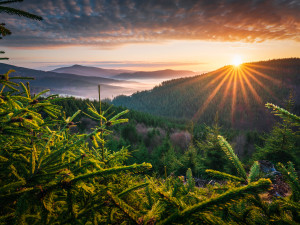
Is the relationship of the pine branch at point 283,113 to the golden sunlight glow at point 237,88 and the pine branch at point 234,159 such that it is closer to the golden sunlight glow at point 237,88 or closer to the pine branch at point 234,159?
the pine branch at point 234,159

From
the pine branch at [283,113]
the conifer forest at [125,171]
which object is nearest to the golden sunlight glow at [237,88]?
the conifer forest at [125,171]

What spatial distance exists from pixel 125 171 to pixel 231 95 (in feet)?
447

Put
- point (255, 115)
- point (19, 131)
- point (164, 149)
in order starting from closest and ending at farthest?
A: point (19, 131) → point (164, 149) → point (255, 115)

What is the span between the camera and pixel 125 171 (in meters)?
1.08

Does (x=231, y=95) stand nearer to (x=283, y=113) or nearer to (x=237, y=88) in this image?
(x=237, y=88)

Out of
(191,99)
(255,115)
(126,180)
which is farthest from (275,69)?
(126,180)

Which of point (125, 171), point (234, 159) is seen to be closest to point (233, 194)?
point (234, 159)

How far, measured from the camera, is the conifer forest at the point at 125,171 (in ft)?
2.66

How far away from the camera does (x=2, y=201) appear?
80 centimetres

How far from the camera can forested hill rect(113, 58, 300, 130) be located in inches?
3844

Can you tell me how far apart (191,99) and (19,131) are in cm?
12874

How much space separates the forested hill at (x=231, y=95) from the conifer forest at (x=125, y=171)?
189 ft

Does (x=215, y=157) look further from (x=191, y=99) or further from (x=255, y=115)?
(x=191, y=99)

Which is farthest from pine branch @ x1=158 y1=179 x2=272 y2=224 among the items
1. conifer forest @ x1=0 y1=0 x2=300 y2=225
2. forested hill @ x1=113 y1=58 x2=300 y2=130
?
forested hill @ x1=113 y1=58 x2=300 y2=130
